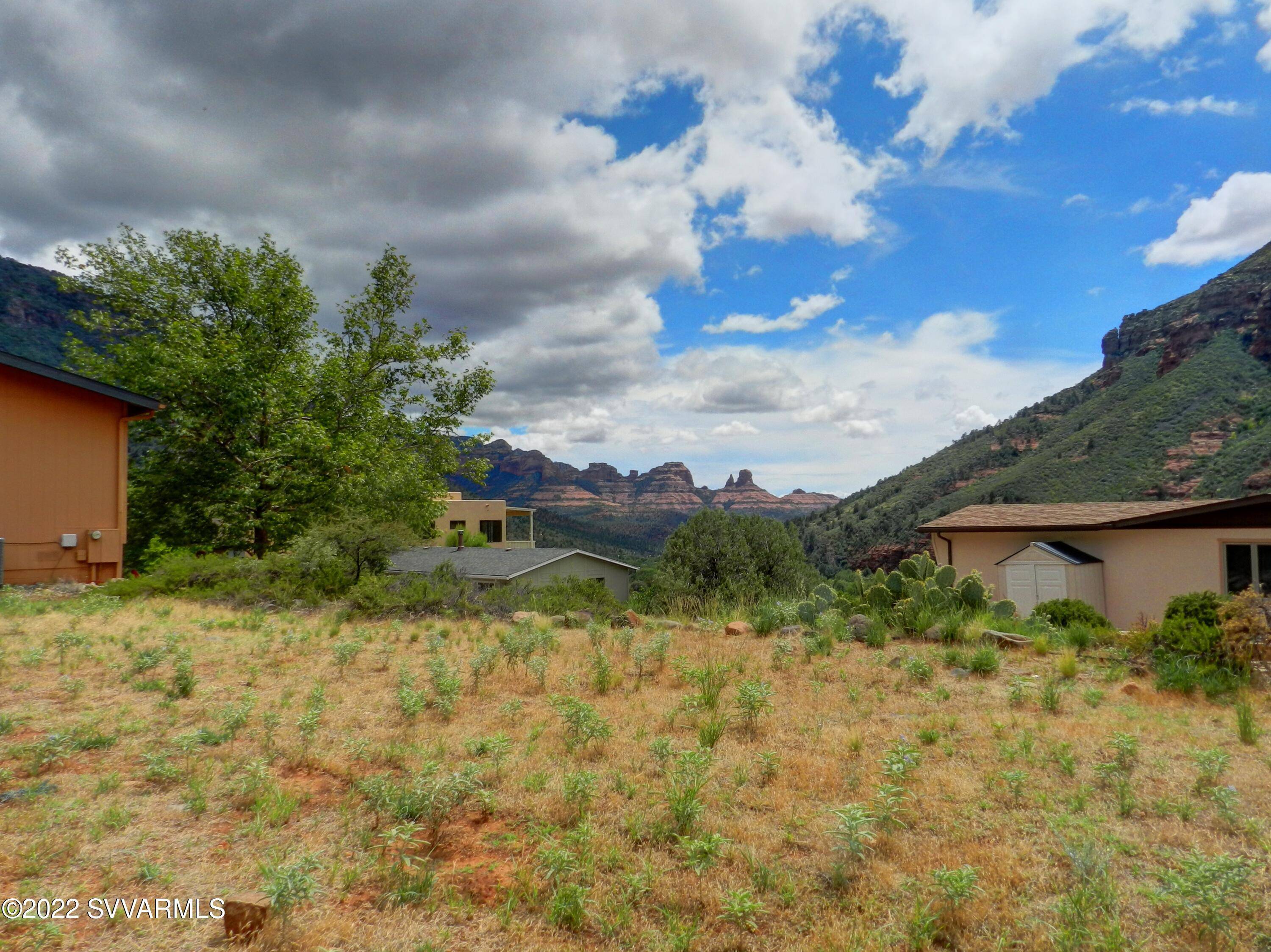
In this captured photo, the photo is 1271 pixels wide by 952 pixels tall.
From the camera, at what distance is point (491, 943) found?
111 inches

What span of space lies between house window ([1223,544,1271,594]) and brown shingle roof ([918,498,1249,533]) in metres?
1.14

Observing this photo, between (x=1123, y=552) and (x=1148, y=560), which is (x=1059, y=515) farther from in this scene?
(x=1148, y=560)

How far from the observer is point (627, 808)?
4023 millimetres

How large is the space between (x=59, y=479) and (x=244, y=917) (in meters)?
14.7

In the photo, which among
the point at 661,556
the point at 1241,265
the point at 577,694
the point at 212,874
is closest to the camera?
the point at 212,874

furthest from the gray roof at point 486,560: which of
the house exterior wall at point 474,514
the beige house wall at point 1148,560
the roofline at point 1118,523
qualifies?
the house exterior wall at point 474,514

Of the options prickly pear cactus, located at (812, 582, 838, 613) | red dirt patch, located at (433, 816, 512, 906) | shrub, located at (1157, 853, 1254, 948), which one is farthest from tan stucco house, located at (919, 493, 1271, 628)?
red dirt patch, located at (433, 816, 512, 906)

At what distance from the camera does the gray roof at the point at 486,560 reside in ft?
78.5

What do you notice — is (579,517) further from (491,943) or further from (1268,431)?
(491,943)

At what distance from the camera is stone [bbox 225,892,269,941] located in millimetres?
2715

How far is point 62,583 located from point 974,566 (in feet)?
79.2

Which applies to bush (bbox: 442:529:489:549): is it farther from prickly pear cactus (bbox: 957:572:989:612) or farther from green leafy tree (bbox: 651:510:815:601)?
prickly pear cactus (bbox: 957:572:989:612)

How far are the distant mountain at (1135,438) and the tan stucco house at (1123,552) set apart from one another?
65.1ft

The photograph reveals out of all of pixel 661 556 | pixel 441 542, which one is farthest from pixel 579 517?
pixel 661 556
